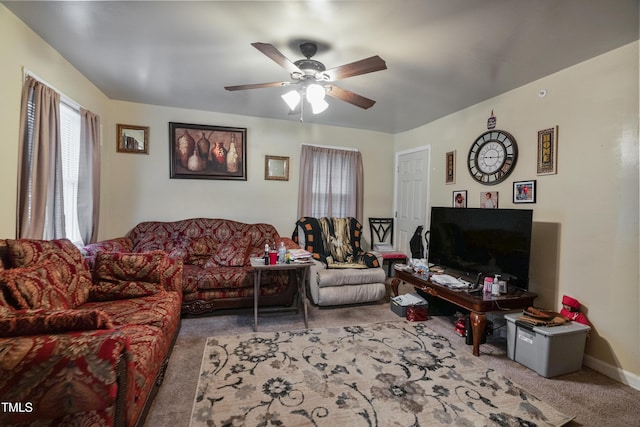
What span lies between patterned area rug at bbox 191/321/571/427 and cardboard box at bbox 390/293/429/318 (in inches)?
20.8

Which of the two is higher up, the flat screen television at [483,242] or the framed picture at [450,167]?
the framed picture at [450,167]

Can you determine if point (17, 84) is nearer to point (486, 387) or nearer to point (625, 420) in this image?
point (486, 387)

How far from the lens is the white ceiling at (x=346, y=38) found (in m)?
1.83

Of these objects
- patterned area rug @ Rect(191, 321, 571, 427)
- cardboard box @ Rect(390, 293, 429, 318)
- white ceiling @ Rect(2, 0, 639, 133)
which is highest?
white ceiling @ Rect(2, 0, 639, 133)

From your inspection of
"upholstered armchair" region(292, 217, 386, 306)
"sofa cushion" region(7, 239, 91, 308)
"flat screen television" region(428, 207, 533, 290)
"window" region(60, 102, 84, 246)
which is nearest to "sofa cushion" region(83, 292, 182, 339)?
"sofa cushion" region(7, 239, 91, 308)

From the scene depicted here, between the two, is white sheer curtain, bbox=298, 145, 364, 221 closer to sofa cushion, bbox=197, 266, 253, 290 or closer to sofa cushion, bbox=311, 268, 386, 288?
sofa cushion, bbox=311, 268, 386, 288

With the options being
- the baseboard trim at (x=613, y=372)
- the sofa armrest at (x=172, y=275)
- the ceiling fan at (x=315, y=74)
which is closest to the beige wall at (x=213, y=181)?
the sofa armrest at (x=172, y=275)

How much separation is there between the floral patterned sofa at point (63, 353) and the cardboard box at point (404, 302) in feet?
7.69

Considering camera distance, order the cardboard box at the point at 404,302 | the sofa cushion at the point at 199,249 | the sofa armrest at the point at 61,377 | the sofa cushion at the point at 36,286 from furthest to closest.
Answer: the sofa cushion at the point at 199,249 → the cardboard box at the point at 404,302 → the sofa cushion at the point at 36,286 → the sofa armrest at the point at 61,377

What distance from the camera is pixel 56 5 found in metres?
1.90

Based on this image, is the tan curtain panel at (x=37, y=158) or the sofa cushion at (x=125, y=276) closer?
the tan curtain panel at (x=37, y=158)

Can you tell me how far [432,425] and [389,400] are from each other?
28 centimetres

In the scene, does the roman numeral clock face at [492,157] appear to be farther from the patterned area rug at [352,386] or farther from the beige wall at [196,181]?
the patterned area rug at [352,386]

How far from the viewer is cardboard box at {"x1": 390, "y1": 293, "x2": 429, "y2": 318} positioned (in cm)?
320
